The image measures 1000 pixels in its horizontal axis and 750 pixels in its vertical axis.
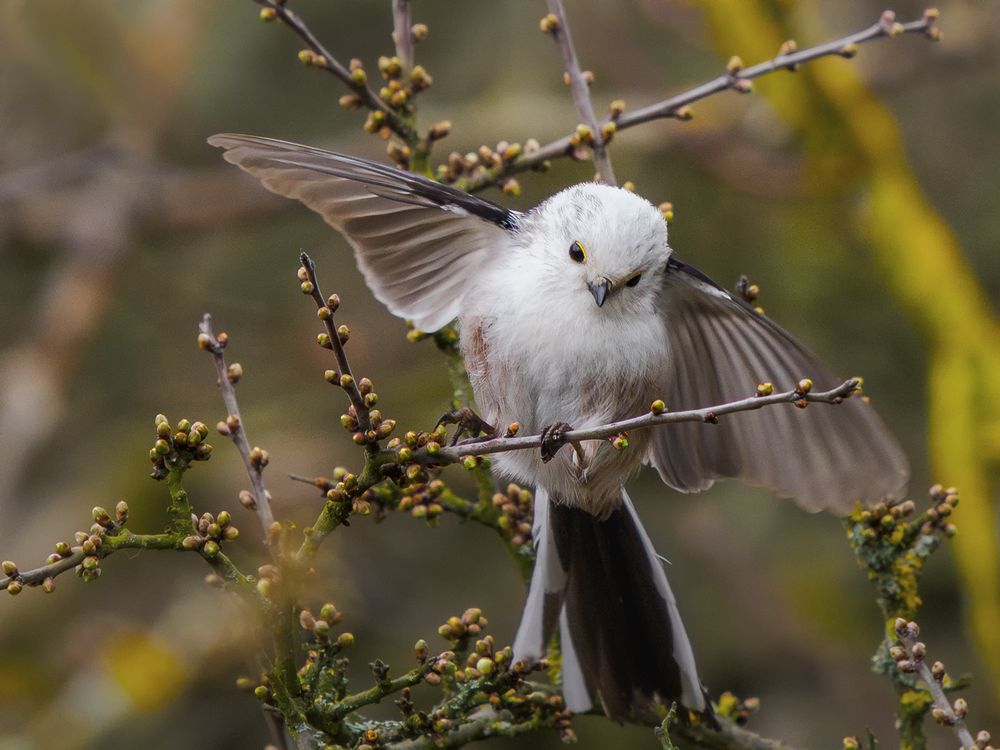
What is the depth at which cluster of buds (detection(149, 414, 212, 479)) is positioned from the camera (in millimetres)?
2125

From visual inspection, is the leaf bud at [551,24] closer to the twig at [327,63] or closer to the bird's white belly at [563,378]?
the twig at [327,63]

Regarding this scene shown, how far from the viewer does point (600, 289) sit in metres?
2.98

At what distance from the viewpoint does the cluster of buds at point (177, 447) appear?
212 centimetres

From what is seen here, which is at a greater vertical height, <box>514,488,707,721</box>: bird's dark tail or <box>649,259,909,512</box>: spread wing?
<box>649,259,909,512</box>: spread wing

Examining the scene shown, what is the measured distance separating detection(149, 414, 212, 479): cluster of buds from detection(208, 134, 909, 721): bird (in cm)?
94

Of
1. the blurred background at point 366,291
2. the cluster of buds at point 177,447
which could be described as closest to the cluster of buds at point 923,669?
the cluster of buds at point 177,447

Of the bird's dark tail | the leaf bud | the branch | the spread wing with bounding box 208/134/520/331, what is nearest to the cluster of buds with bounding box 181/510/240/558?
the branch

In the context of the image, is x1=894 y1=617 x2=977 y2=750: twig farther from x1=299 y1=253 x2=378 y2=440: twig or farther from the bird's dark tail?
A: x1=299 y1=253 x2=378 y2=440: twig

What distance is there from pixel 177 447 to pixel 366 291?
14.8 ft

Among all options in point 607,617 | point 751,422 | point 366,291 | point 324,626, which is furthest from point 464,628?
point 366,291

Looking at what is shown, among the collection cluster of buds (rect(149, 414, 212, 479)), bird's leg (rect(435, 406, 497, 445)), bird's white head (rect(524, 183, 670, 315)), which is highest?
bird's white head (rect(524, 183, 670, 315))

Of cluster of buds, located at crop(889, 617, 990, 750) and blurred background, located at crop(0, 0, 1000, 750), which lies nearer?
cluster of buds, located at crop(889, 617, 990, 750)

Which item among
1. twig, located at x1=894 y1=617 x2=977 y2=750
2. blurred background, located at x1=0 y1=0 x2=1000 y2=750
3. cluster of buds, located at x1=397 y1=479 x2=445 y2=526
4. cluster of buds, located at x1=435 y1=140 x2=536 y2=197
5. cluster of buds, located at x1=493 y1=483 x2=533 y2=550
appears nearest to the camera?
twig, located at x1=894 y1=617 x2=977 y2=750

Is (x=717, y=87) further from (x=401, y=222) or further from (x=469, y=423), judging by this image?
(x=469, y=423)
